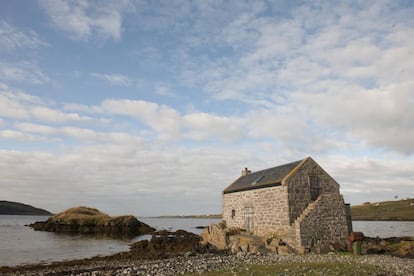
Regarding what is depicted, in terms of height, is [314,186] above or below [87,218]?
above

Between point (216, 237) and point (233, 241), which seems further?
point (216, 237)

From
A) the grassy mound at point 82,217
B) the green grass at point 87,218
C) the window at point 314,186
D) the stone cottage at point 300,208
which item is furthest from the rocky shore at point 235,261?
the grassy mound at point 82,217

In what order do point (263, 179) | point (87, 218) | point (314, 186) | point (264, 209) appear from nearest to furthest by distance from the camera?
point (314, 186), point (264, 209), point (263, 179), point (87, 218)

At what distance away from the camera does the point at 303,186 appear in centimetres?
2388

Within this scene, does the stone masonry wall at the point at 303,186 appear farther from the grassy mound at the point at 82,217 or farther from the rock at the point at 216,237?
the grassy mound at the point at 82,217

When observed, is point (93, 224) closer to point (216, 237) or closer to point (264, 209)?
point (216, 237)

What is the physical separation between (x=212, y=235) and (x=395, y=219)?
244 feet

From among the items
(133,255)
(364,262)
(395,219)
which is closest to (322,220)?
(364,262)

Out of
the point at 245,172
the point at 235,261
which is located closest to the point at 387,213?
the point at 245,172

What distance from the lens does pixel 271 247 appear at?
21641 mm

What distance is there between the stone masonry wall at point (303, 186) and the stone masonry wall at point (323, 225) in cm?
121

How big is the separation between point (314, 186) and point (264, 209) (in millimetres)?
4250

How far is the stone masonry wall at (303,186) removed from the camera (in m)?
23.2

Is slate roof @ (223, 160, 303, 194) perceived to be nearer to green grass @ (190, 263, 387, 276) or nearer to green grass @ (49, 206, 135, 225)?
green grass @ (190, 263, 387, 276)
